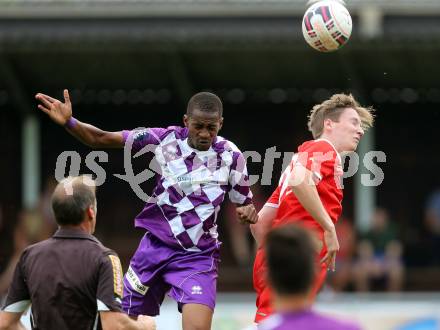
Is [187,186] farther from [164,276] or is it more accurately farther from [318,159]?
[318,159]

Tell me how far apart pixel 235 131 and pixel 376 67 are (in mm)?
2949

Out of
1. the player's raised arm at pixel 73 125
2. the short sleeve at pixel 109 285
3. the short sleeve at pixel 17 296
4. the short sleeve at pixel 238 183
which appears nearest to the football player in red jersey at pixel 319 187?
the short sleeve at pixel 238 183

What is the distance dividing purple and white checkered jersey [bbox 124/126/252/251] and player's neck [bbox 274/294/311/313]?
10.9ft

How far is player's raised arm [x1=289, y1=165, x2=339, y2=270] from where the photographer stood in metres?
7.43

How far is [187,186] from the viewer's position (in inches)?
311

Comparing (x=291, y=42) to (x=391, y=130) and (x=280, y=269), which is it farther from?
(x=280, y=269)

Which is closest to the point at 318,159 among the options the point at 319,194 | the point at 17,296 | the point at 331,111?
the point at 319,194

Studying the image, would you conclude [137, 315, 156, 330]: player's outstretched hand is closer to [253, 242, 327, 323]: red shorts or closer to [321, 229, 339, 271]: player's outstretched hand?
[253, 242, 327, 323]: red shorts

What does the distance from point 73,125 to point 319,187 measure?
1890 millimetres

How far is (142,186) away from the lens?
703 inches

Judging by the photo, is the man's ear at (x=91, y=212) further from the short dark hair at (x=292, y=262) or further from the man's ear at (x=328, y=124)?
the man's ear at (x=328, y=124)

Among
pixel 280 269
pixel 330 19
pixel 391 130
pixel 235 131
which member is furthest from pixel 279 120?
pixel 280 269

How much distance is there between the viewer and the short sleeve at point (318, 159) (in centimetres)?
771

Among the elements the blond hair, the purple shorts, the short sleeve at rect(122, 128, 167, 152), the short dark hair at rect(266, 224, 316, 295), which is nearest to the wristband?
the short sleeve at rect(122, 128, 167, 152)
